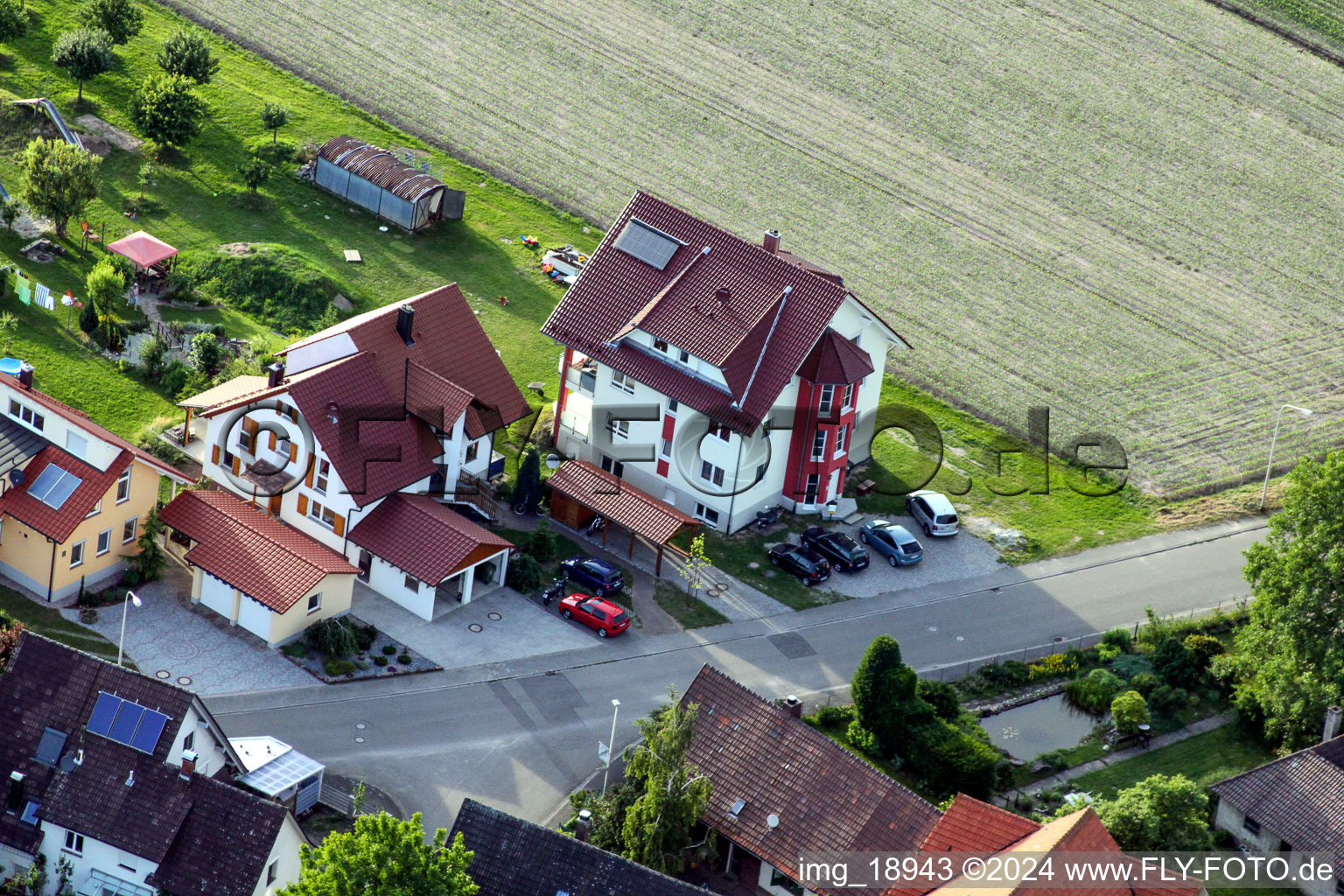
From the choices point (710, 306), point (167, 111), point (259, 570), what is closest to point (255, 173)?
point (167, 111)

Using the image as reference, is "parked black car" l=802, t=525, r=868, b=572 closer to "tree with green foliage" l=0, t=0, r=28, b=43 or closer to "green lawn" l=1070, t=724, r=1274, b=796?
"green lawn" l=1070, t=724, r=1274, b=796

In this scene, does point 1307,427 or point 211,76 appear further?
point 211,76

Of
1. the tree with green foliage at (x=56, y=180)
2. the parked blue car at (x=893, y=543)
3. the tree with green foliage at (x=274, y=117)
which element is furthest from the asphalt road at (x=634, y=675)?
the tree with green foliage at (x=274, y=117)

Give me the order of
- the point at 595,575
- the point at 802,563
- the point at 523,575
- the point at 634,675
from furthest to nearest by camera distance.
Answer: the point at 802,563 < the point at 595,575 < the point at 523,575 < the point at 634,675

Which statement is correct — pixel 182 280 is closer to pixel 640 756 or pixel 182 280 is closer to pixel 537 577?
pixel 537 577

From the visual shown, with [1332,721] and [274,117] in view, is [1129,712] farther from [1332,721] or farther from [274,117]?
[274,117]

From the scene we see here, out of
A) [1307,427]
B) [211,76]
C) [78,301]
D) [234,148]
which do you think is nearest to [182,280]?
[78,301]
